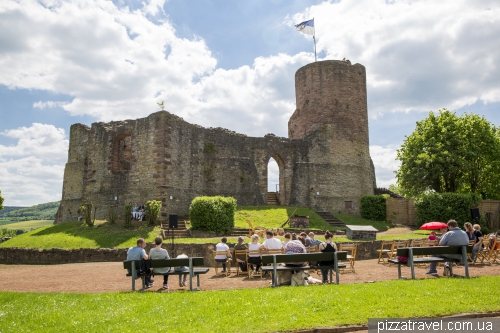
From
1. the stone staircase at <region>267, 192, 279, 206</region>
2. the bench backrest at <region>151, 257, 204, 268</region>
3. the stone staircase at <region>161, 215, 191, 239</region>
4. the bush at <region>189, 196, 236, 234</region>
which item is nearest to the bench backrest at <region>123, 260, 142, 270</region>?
the bench backrest at <region>151, 257, 204, 268</region>

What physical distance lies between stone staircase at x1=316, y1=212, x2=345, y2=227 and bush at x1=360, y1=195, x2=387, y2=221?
3219 millimetres

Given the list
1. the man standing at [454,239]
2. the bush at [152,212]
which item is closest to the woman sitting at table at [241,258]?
the man standing at [454,239]

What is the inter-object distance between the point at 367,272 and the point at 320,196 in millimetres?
18983

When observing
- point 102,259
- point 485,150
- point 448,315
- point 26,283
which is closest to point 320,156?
point 485,150

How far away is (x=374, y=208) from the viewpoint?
1123 inches

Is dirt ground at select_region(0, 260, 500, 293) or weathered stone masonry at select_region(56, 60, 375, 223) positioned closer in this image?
dirt ground at select_region(0, 260, 500, 293)

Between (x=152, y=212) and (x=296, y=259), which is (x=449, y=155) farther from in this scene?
(x=296, y=259)

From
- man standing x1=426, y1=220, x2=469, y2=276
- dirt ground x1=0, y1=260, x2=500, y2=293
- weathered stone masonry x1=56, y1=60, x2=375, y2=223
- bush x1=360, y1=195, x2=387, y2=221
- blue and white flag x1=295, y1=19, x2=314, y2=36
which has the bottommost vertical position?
dirt ground x1=0, y1=260, x2=500, y2=293

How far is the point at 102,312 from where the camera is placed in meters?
6.16

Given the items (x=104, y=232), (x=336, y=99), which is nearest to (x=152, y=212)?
(x=104, y=232)

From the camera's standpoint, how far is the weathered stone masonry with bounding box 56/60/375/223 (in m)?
23.6

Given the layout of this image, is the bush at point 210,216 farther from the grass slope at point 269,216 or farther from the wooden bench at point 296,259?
the wooden bench at point 296,259

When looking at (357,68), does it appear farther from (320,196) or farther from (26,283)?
(26,283)

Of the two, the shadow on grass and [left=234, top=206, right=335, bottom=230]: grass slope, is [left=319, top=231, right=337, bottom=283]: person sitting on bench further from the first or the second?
[left=234, top=206, right=335, bottom=230]: grass slope
